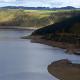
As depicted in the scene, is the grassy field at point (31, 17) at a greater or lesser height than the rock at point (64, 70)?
greater

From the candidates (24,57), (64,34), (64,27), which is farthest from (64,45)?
(24,57)

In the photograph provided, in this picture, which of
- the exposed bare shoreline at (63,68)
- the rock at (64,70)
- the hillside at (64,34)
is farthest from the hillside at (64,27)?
the rock at (64,70)

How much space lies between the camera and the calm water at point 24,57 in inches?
166

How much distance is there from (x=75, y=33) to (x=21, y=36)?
0.80 meters

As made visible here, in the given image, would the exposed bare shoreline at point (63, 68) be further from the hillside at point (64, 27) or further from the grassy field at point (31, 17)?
the grassy field at point (31, 17)

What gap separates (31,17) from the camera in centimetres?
471

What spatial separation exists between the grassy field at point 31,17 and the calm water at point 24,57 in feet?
0.55

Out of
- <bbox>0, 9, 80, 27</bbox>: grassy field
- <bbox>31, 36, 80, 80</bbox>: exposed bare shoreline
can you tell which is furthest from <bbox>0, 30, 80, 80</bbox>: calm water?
<bbox>0, 9, 80, 27</bbox>: grassy field

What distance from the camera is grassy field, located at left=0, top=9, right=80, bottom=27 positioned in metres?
4.68

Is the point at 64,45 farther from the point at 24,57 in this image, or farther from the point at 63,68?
the point at 24,57

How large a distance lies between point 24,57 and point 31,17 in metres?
0.65

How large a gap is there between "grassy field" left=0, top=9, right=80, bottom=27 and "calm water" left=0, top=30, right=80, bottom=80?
17 centimetres

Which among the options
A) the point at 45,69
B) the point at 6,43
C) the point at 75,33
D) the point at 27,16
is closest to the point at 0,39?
the point at 6,43

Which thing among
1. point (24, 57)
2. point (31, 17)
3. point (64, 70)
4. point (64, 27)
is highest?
point (31, 17)
